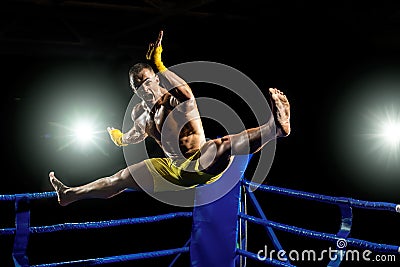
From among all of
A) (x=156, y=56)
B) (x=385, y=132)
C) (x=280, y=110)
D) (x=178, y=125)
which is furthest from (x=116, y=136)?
(x=385, y=132)

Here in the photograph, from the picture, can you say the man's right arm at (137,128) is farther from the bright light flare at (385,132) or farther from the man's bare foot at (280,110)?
the bright light flare at (385,132)

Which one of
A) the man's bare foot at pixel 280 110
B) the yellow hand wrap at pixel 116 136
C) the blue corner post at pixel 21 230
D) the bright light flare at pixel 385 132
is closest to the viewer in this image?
the man's bare foot at pixel 280 110

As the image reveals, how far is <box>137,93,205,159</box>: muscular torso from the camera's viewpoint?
2.90 metres

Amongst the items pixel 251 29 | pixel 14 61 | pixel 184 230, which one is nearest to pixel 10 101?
pixel 14 61

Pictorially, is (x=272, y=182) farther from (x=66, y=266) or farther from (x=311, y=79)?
(x=66, y=266)

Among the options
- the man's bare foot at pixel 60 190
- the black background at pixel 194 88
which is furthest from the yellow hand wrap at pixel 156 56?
the black background at pixel 194 88

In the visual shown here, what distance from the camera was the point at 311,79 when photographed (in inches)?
241

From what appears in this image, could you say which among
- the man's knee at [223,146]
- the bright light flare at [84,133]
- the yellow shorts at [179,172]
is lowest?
the yellow shorts at [179,172]

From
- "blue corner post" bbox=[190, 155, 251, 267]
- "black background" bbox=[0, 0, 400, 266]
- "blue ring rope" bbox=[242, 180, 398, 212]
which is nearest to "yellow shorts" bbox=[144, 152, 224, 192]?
"blue corner post" bbox=[190, 155, 251, 267]

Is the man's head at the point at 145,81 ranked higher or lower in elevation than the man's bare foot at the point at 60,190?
higher

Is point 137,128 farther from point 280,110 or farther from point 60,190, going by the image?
point 280,110

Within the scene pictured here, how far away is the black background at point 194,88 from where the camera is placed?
568 cm

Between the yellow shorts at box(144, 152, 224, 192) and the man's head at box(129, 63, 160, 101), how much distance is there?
42 cm

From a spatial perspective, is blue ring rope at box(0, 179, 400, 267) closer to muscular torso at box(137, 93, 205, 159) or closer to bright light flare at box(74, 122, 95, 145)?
muscular torso at box(137, 93, 205, 159)
